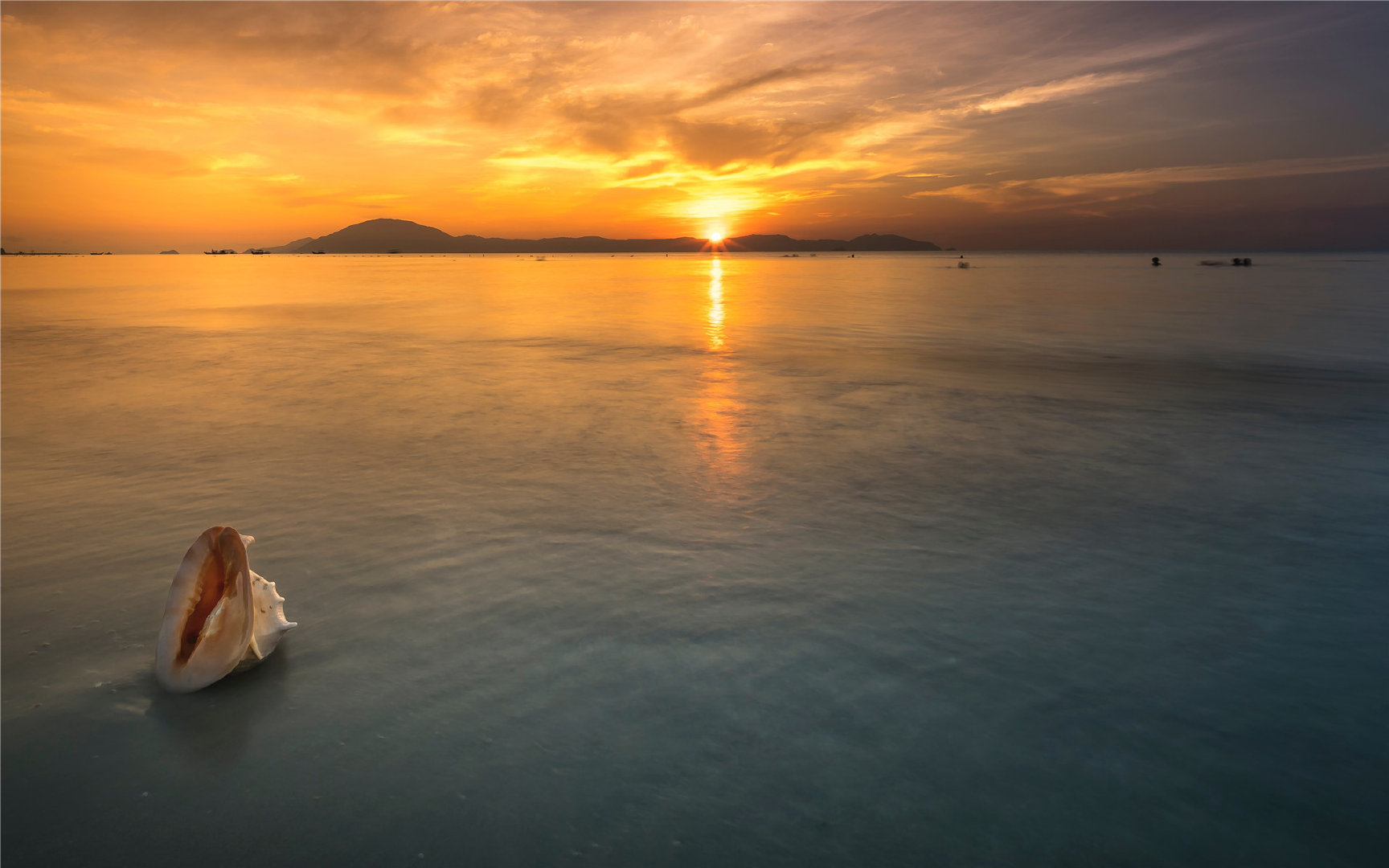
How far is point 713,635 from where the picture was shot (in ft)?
15.3

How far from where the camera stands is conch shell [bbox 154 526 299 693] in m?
4.09

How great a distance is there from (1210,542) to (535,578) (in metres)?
5.41

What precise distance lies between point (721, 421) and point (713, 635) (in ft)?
21.1

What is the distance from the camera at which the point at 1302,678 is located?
4234mm

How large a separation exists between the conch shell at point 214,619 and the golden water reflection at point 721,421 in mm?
4329

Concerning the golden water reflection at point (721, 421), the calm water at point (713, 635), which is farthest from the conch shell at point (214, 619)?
the golden water reflection at point (721, 421)

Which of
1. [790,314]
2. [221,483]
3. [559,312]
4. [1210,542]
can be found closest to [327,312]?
[559,312]

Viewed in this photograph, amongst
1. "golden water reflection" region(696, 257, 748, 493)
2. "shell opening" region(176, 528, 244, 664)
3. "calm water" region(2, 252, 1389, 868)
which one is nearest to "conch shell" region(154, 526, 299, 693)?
"shell opening" region(176, 528, 244, 664)

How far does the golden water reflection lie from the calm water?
0.10 m

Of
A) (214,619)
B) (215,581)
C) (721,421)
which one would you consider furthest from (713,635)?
(721,421)

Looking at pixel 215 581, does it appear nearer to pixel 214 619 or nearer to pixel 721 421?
pixel 214 619

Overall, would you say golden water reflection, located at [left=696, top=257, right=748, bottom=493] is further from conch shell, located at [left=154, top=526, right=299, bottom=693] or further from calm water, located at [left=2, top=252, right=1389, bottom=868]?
conch shell, located at [left=154, top=526, right=299, bottom=693]

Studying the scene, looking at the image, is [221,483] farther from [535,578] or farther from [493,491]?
[535,578]

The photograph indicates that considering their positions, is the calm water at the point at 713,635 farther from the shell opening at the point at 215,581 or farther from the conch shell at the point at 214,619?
the shell opening at the point at 215,581
